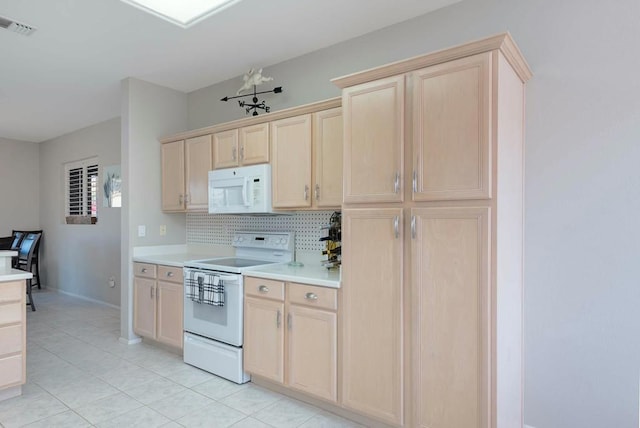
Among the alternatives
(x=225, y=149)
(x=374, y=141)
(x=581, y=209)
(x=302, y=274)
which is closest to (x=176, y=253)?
(x=225, y=149)

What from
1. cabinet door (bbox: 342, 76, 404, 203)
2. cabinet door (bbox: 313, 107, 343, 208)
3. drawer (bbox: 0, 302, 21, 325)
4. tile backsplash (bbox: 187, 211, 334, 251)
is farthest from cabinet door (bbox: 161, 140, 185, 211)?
cabinet door (bbox: 342, 76, 404, 203)

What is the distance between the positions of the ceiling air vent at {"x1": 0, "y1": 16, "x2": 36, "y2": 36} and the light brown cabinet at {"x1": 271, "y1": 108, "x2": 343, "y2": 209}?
73.3 inches

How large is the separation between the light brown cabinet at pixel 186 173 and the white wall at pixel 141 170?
0.12 metres

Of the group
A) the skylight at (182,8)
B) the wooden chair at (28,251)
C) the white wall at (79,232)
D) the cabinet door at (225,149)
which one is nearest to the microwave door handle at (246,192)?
the cabinet door at (225,149)

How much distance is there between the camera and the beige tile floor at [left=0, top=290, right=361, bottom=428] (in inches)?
95.3

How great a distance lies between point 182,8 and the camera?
2.67 meters

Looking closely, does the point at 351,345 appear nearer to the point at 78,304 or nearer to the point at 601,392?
the point at 601,392

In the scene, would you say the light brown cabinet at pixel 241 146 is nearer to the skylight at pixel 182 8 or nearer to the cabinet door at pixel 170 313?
the skylight at pixel 182 8

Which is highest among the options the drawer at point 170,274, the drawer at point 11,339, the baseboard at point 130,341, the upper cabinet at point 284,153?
the upper cabinet at point 284,153

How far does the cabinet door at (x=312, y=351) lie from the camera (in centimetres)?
241

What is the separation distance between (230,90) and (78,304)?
402 cm

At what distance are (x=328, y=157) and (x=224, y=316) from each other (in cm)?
143

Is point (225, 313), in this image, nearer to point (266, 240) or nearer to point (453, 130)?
point (266, 240)

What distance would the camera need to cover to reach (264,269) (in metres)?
2.91
